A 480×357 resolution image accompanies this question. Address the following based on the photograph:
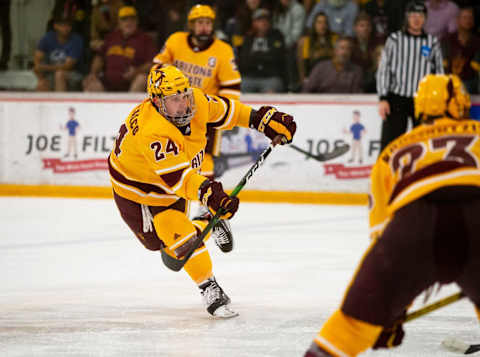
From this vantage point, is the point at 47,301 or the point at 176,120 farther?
the point at 47,301

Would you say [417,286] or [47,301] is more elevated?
[417,286]

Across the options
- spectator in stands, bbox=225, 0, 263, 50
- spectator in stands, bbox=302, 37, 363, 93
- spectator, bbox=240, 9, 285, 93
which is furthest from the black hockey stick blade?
spectator in stands, bbox=225, 0, 263, 50

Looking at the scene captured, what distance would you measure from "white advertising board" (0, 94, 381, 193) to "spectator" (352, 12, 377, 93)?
49 centimetres

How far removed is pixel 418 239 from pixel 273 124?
5.65 ft

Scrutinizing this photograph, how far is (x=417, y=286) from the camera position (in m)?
2.02

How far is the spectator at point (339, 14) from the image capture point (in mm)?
7078

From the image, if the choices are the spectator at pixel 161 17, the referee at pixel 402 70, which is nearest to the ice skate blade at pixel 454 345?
the referee at pixel 402 70

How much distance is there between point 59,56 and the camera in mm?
7668

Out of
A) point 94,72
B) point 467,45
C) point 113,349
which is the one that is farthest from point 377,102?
point 113,349

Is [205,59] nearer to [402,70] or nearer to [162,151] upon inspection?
[402,70]

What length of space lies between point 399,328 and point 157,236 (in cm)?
153

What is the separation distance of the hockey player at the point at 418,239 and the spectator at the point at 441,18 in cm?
500

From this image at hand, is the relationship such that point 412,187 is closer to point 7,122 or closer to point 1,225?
point 1,225

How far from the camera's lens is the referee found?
6.14 metres
